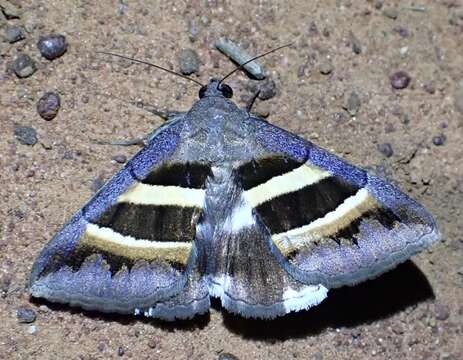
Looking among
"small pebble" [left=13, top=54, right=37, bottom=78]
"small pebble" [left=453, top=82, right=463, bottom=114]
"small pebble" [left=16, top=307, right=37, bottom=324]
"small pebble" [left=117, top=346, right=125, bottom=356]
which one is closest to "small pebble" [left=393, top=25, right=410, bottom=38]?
"small pebble" [left=453, top=82, right=463, bottom=114]

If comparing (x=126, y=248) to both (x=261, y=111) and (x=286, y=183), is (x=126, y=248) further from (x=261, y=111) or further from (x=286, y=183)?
(x=261, y=111)

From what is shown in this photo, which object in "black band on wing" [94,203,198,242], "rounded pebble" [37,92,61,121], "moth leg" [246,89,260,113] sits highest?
"moth leg" [246,89,260,113]

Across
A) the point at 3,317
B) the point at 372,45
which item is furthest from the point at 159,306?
the point at 372,45

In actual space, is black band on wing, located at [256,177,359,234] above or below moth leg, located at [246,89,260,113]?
below

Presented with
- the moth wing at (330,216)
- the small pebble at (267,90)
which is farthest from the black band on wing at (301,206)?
the small pebble at (267,90)

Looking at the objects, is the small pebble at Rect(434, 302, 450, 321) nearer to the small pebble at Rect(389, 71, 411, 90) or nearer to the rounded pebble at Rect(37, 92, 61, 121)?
the small pebble at Rect(389, 71, 411, 90)

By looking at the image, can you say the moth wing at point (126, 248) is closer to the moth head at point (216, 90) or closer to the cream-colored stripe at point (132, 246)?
the cream-colored stripe at point (132, 246)

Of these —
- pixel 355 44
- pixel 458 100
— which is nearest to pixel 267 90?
pixel 355 44
